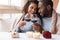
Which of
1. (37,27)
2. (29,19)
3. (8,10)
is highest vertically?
(8,10)

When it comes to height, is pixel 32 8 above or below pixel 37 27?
above

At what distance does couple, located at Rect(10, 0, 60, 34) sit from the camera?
→ 2.12m

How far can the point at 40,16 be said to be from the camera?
2211mm

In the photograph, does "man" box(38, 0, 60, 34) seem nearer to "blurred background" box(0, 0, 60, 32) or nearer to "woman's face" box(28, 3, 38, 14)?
"woman's face" box(28, 3, 38, 14)

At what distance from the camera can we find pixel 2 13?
2645 millimetres

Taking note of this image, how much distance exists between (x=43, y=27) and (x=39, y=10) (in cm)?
25

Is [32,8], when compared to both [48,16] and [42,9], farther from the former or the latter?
[48,16]

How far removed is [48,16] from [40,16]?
112mm

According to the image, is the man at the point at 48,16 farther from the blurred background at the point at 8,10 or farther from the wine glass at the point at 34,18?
the blurred background at the point at 8,10

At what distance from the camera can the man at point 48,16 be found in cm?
206

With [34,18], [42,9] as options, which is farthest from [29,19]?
[42,9]

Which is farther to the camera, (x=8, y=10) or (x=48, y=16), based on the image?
(x=8, y=10)

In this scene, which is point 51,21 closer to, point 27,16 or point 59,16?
point 59,16

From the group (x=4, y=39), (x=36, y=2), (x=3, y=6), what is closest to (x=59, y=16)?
(x=36, y=2)
